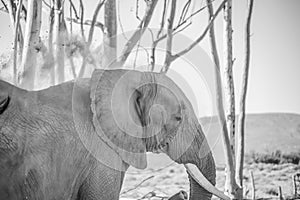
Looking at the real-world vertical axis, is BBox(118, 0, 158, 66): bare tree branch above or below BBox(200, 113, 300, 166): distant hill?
above

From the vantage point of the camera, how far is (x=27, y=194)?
1.07 meters

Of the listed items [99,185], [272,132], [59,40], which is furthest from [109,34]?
[272,132]

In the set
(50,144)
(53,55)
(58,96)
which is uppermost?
(53,55)

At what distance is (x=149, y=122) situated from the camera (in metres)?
1.32

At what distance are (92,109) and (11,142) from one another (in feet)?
0.83

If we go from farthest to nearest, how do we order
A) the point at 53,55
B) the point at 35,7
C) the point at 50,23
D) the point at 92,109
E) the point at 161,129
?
1. the point at 50,23
2. the point at 53,55
3. the point at 35,7
4. the point at 161,129
5. the point at 92,109

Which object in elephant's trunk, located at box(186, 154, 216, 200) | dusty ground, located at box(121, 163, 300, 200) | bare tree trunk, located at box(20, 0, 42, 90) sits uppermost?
bare tree trunk, located at box(20, 0, 42, 90)

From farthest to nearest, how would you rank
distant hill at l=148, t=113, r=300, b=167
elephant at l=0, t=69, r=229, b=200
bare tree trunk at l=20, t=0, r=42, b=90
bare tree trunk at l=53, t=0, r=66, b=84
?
distant hill at l=148, t=113, r=300, b=167 < bare tree trunk at l=53, t=0, r=66, b=84 < bare tree trunk at l=20, t=0, r=42, b=90 < elephant at l=0, t=69, r=229, b=200

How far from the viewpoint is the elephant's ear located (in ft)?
4.01

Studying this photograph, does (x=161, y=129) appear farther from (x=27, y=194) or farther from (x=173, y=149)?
(x=27, y=194)

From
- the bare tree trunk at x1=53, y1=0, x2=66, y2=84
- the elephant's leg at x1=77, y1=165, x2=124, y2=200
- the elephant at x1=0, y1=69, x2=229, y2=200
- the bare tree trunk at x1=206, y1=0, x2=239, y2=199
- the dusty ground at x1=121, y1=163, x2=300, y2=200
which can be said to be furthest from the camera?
the dusty ground at x1=121, y1=163, x2=300, y2=200

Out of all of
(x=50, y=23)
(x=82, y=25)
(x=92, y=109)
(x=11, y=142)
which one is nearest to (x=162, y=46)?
(x=82, y=25)

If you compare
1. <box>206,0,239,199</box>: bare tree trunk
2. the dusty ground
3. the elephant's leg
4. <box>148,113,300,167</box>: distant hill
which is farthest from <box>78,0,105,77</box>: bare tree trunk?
<box>148,113,300,167</box>: distant hill

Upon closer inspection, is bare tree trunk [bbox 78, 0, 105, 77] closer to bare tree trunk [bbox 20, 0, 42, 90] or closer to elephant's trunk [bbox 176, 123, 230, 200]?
bare tree trunk [bbox 20, 0, 42, 90]
